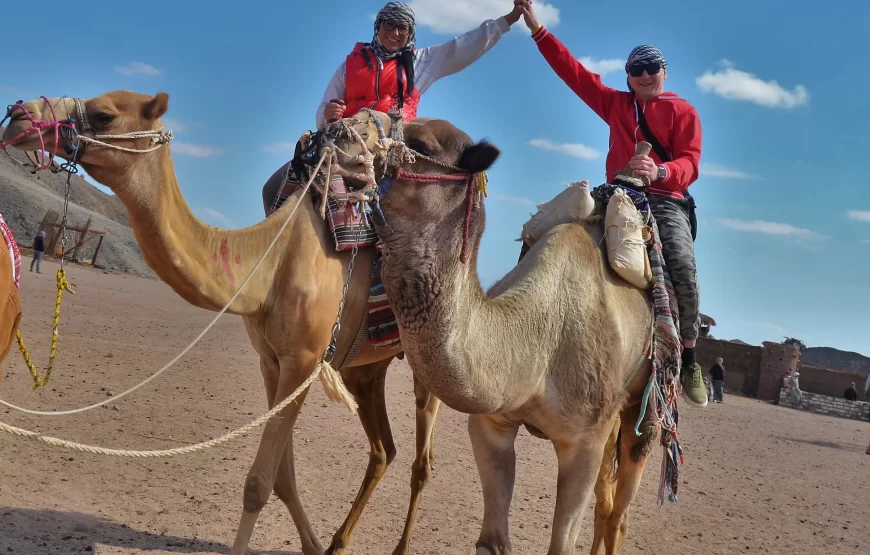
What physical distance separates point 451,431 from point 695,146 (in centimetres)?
649

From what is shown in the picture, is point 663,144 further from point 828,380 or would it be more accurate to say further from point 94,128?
point 828,380

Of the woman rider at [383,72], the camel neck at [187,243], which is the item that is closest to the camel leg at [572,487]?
the camel neck at [187,243]

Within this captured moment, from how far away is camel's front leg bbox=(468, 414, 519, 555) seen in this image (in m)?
3.92

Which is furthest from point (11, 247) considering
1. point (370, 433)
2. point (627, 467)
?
point (627, 467)

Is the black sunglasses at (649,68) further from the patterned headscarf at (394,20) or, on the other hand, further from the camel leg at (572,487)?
the camel leg at (572,487)

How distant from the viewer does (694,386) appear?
5.21m

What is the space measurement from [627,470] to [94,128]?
3590 mm

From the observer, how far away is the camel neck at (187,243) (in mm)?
4270

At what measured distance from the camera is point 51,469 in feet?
21.9

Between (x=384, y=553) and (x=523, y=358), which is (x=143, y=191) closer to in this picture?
(x=523, y=358)

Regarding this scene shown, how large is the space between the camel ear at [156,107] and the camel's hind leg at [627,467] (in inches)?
123

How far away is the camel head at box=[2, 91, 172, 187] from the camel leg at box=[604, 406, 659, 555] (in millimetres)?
3110

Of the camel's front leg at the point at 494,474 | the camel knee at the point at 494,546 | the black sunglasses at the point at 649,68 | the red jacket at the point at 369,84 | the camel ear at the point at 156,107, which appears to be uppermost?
the black sunglasses at the point at 649,68

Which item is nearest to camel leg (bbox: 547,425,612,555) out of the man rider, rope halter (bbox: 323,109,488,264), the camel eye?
rope halter (bbox: 323,109,488,264)
